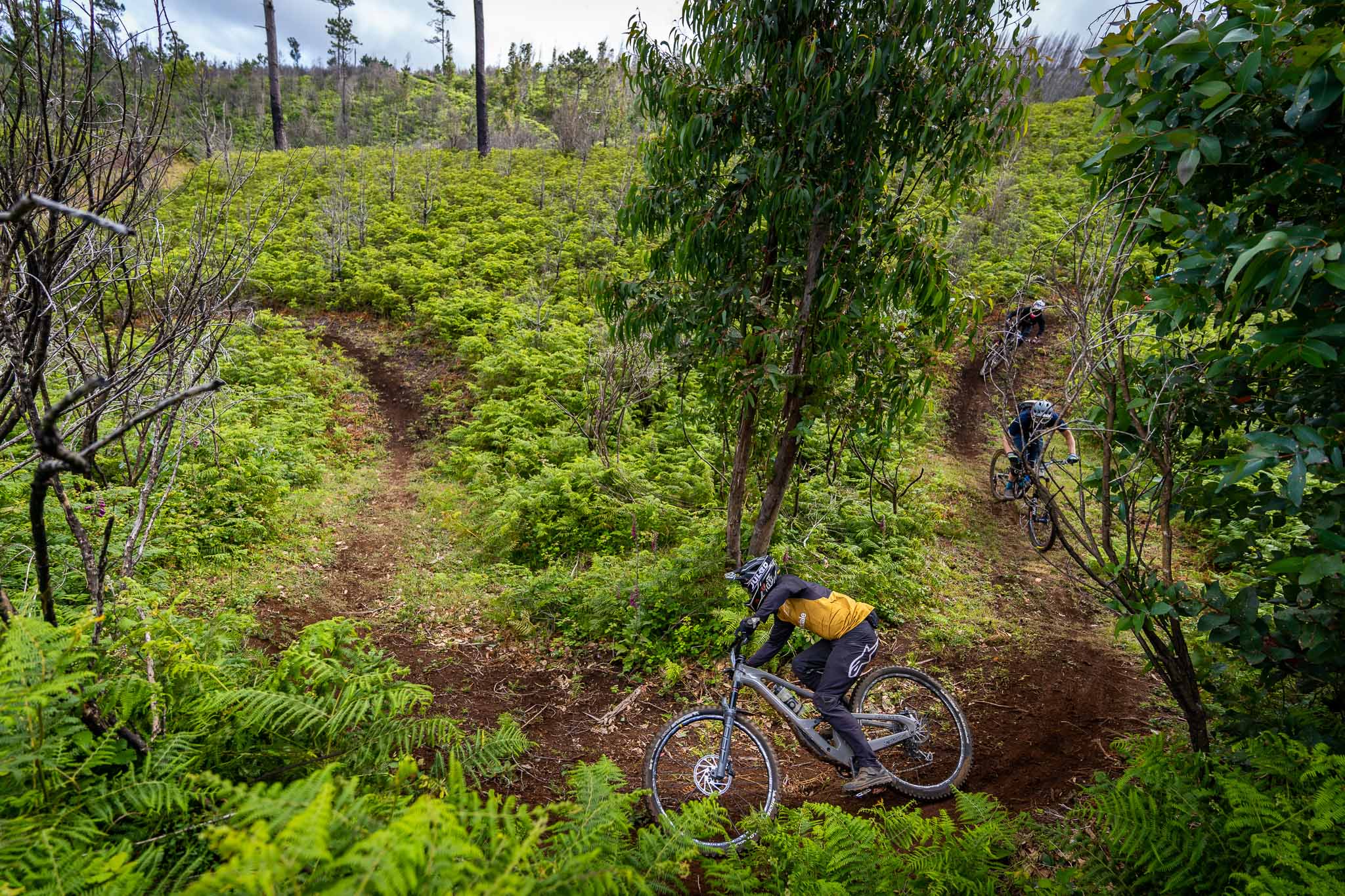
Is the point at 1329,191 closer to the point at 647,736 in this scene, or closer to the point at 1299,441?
the point at 1299,441

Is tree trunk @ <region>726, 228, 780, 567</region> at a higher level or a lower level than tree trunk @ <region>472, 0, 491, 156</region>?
lower

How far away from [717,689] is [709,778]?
1425 millimetres

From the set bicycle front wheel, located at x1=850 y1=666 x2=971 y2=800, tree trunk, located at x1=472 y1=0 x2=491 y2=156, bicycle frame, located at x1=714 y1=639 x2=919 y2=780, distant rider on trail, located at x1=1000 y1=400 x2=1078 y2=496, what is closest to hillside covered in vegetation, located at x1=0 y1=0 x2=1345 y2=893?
bicycle front wheel, located at x1=850 y1=666 x2=971 y2=800

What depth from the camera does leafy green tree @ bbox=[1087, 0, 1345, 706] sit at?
2355mm

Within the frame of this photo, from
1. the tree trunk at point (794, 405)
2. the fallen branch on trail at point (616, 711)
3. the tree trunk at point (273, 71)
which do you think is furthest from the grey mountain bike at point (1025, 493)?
the tree trunk at point (273, 71)

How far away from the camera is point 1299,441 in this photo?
2.41 metres

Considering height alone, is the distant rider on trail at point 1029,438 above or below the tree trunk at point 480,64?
below

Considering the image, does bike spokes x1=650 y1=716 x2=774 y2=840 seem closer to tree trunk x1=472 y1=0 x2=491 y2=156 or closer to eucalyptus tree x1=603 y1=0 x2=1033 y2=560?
eucalyptus tree x1=603 y1=0 x2=1033 y2=560

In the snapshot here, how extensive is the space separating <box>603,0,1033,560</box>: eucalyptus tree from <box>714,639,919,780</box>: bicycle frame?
6.86 ft

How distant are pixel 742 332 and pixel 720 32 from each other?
233 cm

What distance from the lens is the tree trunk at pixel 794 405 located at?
519 centimetres

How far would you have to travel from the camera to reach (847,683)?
14.1 ft

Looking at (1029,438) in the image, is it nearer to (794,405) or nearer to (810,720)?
(794,405)

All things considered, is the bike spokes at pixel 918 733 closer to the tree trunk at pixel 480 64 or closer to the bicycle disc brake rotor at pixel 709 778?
the bicycle disc brake rotor at pixel 709 778
